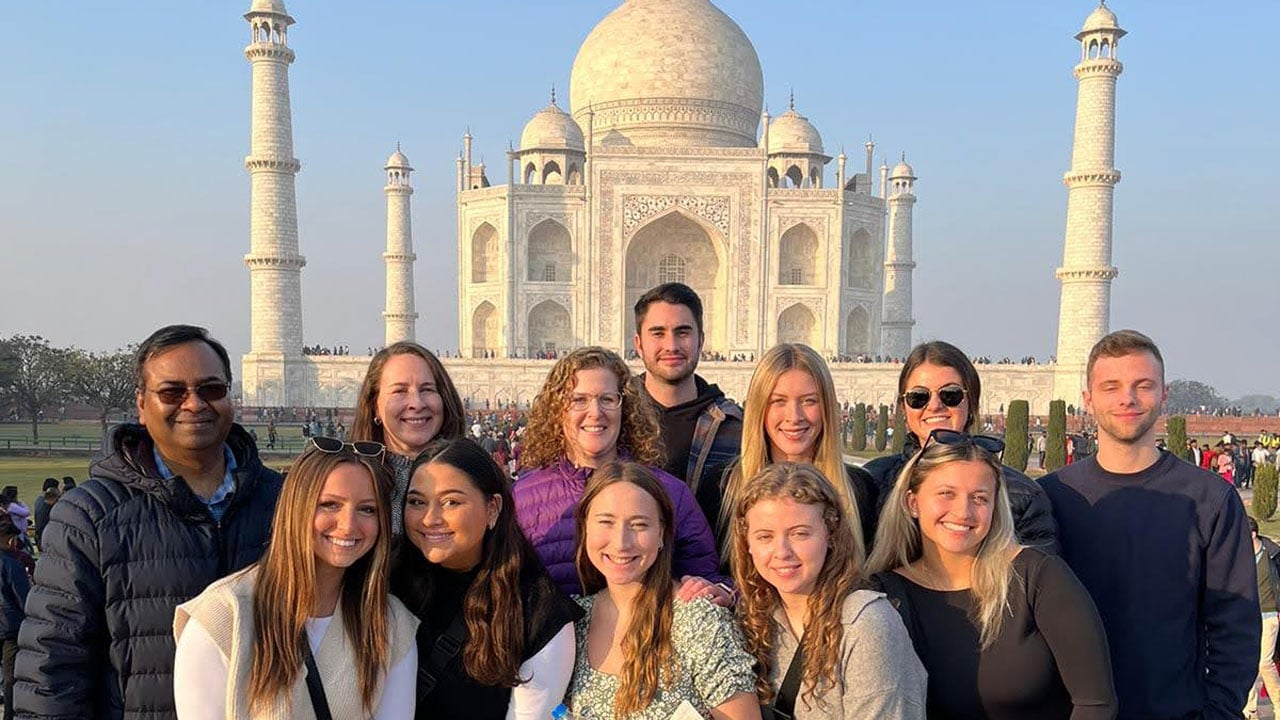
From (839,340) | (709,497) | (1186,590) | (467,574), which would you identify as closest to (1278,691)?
(1186,590)

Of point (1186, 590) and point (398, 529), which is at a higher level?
point (398, 529)

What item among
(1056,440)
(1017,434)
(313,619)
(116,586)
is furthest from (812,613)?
(1056,440)

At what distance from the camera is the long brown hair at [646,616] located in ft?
7.06

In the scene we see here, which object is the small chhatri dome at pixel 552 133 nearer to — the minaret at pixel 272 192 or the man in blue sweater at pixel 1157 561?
the minaret at pixel 272 192

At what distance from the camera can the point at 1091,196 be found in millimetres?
23734

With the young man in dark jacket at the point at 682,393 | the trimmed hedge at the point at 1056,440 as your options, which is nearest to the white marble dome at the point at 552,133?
the trimmed hedge at the point at 1056,440

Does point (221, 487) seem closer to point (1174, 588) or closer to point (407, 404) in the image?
point (407, 404)

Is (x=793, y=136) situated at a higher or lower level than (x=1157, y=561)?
higher

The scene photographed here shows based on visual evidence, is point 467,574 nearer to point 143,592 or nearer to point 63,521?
point 143,592

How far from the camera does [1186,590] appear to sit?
2.60m

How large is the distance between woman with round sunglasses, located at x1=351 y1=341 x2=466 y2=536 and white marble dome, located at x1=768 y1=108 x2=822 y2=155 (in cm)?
2756

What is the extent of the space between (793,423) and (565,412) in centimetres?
62

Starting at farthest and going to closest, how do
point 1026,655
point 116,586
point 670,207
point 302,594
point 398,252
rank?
point 398,252
point 670,207
point 116,586
point 1026,655
point 302,594

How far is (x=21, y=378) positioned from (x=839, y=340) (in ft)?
66.9
